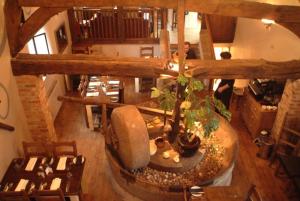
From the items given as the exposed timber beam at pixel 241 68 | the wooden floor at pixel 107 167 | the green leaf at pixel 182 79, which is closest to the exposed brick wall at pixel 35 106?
the wooden floor at pixel 107 167

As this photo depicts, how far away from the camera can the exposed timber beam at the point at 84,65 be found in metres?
5.08

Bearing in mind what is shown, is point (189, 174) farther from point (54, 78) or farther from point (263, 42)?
point (54, 78)

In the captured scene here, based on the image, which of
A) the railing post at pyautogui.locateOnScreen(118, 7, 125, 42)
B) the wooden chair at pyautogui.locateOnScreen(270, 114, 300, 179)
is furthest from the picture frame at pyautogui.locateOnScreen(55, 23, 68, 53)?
the wooden chair at pyautogui.locateOnScreen(270, 114, 300, 179)

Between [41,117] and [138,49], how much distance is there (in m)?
4.38

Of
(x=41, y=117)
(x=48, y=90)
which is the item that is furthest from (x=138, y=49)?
(x=41, y=117)

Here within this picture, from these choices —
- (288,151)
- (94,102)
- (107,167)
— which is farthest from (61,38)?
(288,151)

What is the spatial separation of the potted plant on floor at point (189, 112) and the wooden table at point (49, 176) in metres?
1.84

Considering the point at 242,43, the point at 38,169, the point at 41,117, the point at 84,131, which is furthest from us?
the point at 242,43

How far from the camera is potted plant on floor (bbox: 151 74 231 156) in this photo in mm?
4750

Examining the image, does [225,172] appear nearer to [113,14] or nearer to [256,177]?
[256,177]

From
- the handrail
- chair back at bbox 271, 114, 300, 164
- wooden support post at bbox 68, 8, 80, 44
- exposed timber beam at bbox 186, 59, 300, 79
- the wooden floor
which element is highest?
exposed timber beam at bbox 186, 59, 300, 79

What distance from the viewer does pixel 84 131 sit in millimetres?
7492

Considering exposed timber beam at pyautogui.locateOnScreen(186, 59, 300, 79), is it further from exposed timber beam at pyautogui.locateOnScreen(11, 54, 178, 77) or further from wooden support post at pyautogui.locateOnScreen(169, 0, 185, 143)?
exposed timber beam at pyautogui.locateOnScreen(11, 54, 178, 77)

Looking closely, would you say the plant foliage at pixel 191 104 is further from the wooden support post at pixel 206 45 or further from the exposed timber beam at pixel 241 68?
the wooden support post at pixel 206 45
